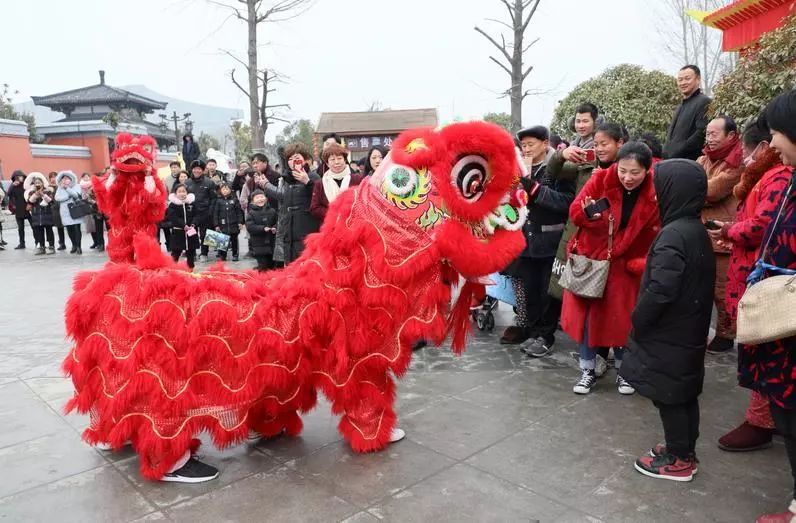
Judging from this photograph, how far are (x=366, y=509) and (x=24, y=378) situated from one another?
10.2 feet

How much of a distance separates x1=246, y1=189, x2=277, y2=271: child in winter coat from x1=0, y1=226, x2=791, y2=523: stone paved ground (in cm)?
349

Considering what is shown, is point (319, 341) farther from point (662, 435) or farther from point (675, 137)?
point (675, 137)

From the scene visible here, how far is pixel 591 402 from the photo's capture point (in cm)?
356

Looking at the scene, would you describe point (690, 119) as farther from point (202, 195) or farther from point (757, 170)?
point (202, 195)

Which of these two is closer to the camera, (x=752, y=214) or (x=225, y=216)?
(x=752, y=214)

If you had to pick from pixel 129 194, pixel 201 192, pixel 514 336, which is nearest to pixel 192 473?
pixel 129 194

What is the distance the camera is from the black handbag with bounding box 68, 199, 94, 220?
11.1 m

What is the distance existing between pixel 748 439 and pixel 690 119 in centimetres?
342

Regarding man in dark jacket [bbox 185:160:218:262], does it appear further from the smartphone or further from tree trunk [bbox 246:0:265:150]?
the smartphone

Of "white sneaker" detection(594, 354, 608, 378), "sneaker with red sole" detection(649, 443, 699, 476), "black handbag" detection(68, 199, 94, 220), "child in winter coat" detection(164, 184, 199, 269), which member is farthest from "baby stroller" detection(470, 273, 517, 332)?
"black handbag" detection(68, 199, 94, 220)

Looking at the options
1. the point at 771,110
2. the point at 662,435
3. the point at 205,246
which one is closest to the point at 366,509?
the point at 662,435

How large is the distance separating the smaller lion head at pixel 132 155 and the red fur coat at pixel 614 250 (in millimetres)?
2481

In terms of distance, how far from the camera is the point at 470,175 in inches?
104

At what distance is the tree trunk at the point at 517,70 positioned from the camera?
10.4m
